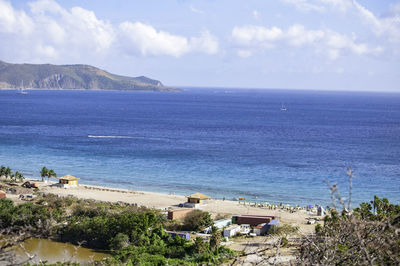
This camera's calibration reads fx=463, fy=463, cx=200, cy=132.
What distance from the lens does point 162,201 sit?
32750 millimetres

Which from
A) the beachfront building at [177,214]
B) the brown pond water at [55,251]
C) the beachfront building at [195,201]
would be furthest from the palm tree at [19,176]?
the beachfront building at [177,214]

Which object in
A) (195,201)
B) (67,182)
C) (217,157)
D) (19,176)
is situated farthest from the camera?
(217,157)

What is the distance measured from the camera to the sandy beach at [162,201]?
29141mm

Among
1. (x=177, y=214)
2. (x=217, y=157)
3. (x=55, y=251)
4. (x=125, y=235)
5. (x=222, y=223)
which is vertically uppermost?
(x=125, y=235)

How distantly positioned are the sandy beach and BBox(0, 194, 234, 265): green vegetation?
5233 mm

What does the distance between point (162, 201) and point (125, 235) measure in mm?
11898

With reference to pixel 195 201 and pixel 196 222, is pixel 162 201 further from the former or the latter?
pixel 196 222

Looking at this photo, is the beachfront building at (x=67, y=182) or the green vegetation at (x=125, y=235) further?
the beachfront building at (x=67, y=182)

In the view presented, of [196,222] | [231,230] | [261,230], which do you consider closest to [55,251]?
[196,222]

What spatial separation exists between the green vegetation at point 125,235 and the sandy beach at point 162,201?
5.23m

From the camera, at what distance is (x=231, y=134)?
235ft

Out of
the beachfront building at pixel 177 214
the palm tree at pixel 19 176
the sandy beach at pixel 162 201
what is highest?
the beachfront building at pixel 177 214

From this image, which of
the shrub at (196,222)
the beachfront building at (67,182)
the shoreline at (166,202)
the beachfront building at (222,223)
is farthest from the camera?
the beachfront building at (67,182)

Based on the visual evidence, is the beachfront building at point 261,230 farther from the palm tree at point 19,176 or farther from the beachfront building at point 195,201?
the palm tree at point 19,176
